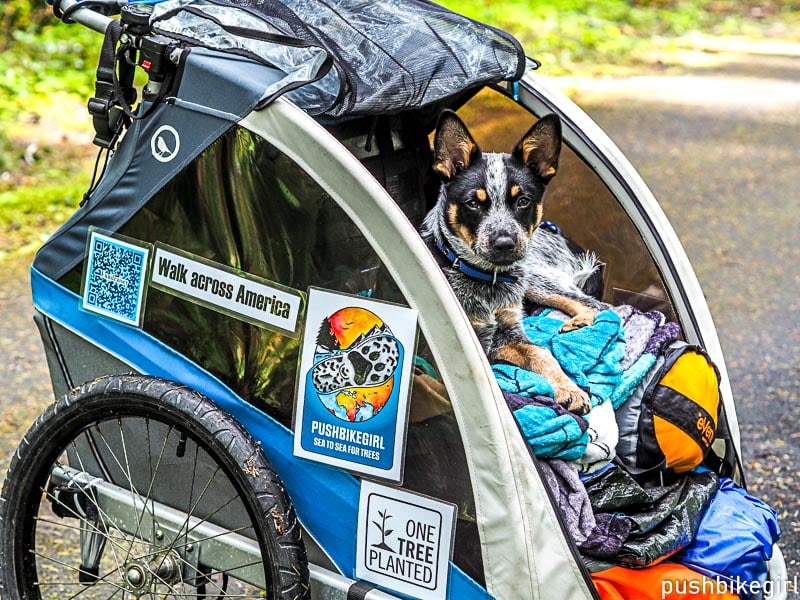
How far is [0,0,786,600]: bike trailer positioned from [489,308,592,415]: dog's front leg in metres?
0.11

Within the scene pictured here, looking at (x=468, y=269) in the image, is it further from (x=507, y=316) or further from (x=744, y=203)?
(x=744, y=203)

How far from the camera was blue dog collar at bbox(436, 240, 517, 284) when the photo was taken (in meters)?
2.48

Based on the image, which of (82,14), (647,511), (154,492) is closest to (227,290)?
(154,492)

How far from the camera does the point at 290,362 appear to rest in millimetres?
2053

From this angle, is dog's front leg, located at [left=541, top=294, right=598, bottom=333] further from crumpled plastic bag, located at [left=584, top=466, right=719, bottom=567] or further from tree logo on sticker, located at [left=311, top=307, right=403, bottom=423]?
tree logo on sticker, located at [left=311, top=307, right=403, bottom=423]

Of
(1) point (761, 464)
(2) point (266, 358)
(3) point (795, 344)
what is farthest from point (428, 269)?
(3) point (795, 344)

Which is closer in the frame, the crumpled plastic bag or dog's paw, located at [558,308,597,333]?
the crumpled plastic bag

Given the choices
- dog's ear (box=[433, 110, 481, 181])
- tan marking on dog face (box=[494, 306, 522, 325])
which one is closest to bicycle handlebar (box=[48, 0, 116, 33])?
dog's ear (box=[433, 110, 481, 181])

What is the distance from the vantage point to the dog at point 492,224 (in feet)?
7.91

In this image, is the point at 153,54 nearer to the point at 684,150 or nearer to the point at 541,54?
the point at 684,150

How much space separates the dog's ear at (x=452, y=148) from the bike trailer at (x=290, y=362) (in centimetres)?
10

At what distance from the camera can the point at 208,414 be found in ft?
6.74

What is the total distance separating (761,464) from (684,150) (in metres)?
4.52

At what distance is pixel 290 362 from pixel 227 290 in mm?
213
